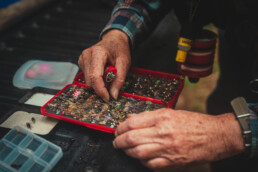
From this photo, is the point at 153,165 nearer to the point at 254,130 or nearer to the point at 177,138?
the point at 177,138

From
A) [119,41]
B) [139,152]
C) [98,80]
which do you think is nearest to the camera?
[139,152]

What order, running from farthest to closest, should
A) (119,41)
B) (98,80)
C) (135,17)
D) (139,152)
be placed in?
1. (135,17)
2. (119,41)
3. (98,80)
4. (139,152)

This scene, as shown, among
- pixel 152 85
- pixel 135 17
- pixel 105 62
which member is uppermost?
pixel 135 17

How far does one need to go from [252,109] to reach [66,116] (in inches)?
27.8

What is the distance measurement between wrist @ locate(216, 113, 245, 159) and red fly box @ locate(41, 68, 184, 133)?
0.84ft

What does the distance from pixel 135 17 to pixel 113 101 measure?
0.54 metres

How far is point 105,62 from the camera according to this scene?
94cm

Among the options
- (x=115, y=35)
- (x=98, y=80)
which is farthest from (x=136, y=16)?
(x=98, y=80)

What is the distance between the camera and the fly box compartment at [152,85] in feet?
3.31

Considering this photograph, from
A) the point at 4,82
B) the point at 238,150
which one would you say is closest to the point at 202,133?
the point at 238,150

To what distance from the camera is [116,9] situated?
1.25m

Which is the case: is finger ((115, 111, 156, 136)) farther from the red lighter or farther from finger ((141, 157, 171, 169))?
the red lighter

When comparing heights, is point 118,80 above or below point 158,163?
above

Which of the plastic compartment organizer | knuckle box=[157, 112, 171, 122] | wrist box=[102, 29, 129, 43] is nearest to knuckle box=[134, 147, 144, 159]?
knuckle box=[157, 112, 171, 122]
